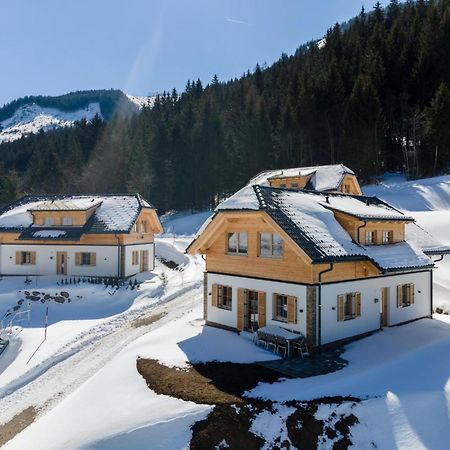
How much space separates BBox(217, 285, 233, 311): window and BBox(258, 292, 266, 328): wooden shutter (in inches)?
76.7

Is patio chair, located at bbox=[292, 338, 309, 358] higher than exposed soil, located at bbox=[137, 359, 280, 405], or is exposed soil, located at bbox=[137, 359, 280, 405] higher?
patio chair, located at bbox=[292, 338, 309, 358]

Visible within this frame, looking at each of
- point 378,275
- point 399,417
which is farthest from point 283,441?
point 378,275

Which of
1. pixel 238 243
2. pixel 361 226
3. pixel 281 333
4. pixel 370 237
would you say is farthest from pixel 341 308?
pixel 238 243

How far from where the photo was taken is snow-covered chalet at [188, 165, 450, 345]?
1709 centimetres

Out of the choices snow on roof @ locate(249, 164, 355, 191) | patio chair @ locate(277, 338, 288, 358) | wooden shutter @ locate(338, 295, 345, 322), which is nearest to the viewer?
patio chair @ locate(277, 338, 288, 358)

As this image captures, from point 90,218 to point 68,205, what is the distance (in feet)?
6.52

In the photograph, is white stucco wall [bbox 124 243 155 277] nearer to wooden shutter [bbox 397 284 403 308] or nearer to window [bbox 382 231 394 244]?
window [bbox 382 231 394 244]

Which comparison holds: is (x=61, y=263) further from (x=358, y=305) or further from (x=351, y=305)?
(x=358, y=305)

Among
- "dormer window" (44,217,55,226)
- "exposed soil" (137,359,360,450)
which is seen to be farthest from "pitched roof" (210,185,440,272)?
"dormer window" (44,217,55,226)

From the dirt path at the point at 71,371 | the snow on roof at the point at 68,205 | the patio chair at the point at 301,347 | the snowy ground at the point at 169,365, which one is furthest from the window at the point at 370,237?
the snow on roof at the point at 68,205

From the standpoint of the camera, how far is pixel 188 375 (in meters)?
14.6

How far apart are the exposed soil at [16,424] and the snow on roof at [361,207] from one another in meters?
14.0

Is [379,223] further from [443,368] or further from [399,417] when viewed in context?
[399,417]

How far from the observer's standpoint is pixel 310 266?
54.9 feet
